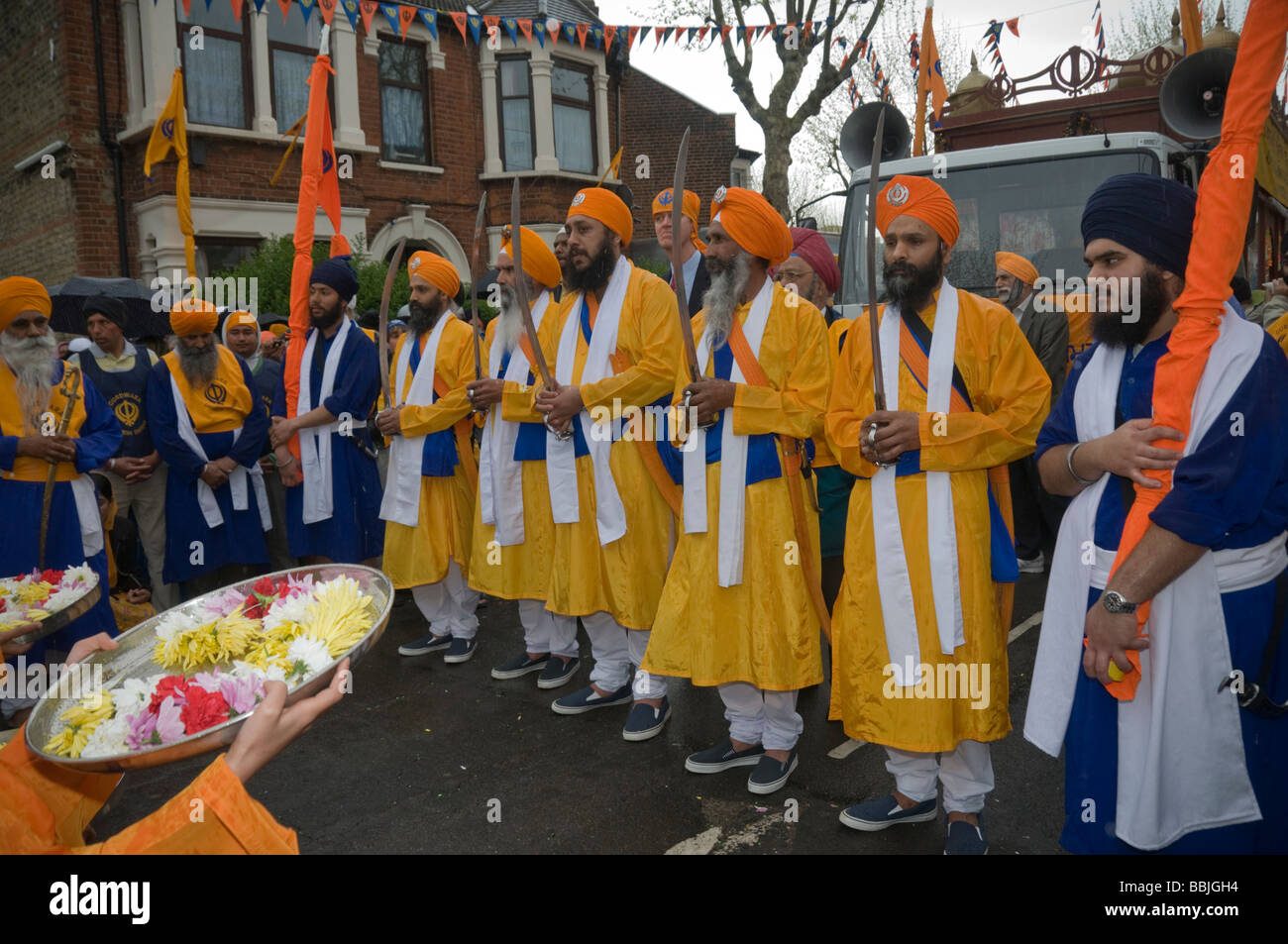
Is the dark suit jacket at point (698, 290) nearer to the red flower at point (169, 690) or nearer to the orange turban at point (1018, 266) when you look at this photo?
the orange turban at point (1018, 266)

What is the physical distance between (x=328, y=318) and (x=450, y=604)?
185cm

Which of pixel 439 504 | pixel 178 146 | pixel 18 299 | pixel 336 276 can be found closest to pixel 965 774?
pixel 439 504

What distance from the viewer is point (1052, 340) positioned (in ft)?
20.1

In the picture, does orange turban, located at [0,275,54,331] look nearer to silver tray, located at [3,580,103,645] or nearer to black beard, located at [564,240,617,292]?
silver tray, located at [3,580,103,645]

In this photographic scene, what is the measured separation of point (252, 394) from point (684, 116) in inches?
741

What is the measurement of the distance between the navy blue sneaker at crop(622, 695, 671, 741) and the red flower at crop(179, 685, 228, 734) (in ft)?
8.50

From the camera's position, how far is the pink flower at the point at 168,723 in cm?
183

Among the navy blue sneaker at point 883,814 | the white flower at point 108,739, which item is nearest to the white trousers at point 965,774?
the navy blue sneaker at point 883,814

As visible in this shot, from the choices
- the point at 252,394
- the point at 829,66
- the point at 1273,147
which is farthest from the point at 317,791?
the point at 829,66

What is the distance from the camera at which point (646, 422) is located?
4.50 m

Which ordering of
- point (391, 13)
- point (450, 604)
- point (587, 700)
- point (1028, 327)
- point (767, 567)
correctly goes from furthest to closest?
point (391, 13)
point (1028, 327)
point (450, 604)
point (587, 700)
point (767, 567)

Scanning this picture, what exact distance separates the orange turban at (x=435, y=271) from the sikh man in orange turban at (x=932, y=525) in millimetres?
3051

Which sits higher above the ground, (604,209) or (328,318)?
(604,209)

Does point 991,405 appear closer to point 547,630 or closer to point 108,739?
point 108,739
